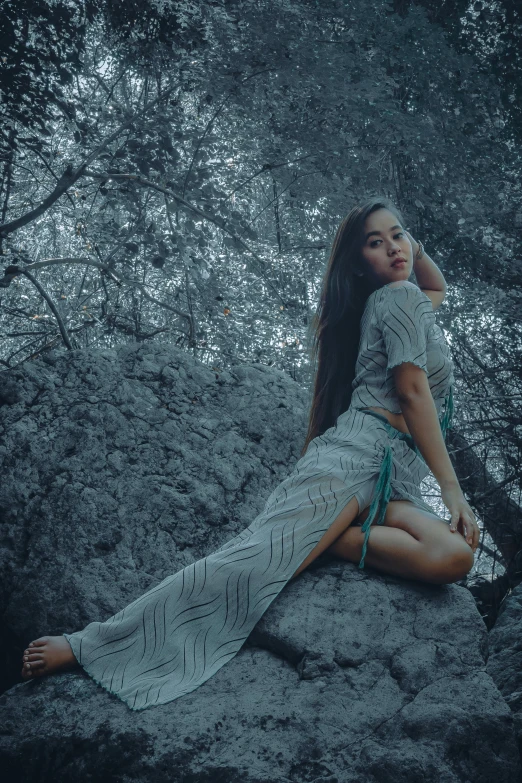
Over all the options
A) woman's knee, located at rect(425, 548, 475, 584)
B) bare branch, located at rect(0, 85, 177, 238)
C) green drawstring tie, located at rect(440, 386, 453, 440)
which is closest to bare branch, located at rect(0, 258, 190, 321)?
bare branch, located at rect(0, 85, 177, 238)

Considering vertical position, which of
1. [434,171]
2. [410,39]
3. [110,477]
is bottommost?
[110,477]

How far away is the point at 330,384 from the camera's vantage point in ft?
8.25

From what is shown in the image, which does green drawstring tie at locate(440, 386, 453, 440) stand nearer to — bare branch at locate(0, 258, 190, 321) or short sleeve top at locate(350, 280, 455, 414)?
short sleeve top at locate(350, 280, 455, 414)

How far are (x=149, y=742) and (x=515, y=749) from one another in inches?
34.7

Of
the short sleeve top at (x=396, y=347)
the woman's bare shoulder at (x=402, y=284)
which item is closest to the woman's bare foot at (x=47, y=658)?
the short sleeve top at (x=396, y=347)

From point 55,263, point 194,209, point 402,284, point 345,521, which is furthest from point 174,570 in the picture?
point 194,209

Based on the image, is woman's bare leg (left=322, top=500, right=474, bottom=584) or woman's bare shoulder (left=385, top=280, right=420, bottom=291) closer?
woman's bare leg (left=322, top=500, right=474, bottom=584)

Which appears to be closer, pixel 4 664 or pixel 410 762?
pixel 410 762

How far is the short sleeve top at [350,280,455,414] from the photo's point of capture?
85.8 inches

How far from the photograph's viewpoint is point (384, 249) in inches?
97.3

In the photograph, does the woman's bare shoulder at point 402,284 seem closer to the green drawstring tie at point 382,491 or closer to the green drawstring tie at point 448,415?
the green drawstring tie at point 448,415

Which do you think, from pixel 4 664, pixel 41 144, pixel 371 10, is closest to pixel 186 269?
pixel 41 144

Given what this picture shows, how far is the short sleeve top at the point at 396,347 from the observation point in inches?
85.8

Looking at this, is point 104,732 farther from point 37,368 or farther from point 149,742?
point 37,368
